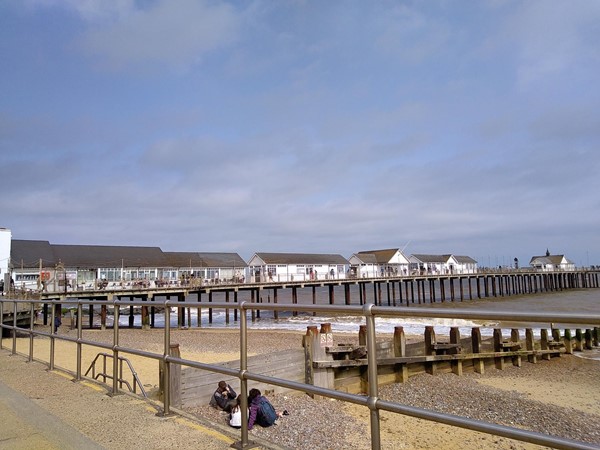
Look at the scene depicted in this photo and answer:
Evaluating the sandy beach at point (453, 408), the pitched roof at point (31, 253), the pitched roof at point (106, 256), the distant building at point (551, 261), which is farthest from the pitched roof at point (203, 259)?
the distant building at point (551, 261)

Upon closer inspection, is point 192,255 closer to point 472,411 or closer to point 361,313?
point 472,411

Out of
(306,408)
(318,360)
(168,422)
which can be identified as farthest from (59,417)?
(318,360)

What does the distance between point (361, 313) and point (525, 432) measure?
95 cm

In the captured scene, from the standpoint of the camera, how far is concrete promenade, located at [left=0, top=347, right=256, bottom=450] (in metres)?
3.55

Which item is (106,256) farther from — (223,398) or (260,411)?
(260,411)

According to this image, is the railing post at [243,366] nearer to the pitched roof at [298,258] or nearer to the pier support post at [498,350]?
the pier support post at [498,350]

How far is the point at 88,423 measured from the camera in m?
4.09

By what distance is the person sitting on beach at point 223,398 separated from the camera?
7.42 metres

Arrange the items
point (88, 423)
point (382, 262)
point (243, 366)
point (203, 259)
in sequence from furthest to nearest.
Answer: point (382, 262) → point (203, 259) → point (88, 423) → point (243, 366)

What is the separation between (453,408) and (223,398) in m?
4.99

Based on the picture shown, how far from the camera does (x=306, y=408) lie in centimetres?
827

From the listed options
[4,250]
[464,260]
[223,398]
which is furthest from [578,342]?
[464,260]

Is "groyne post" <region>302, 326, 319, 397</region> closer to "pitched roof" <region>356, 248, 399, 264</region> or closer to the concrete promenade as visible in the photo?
the concrete promenade

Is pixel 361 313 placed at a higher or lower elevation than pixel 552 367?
higher
